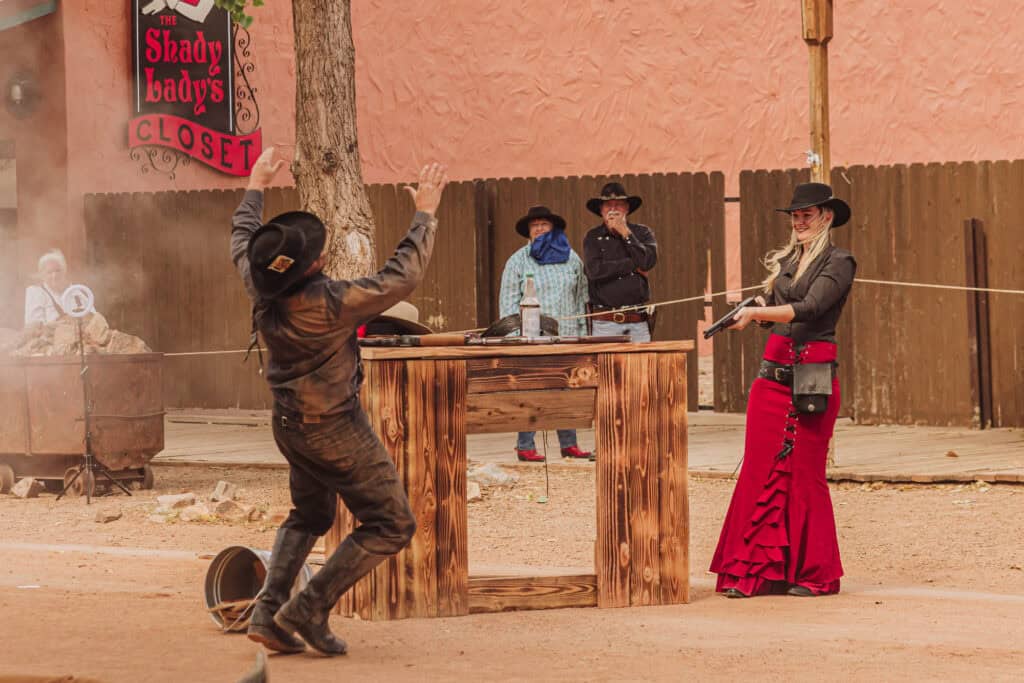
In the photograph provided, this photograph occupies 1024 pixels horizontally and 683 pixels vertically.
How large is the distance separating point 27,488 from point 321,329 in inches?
255

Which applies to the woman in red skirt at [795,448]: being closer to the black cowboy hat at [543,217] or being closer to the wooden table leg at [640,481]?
the wooden table leg at [640,481]

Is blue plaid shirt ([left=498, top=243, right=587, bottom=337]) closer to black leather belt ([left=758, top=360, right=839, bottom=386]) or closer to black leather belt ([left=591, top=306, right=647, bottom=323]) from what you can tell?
black leather belt ([left=591, top=306, right=647, bottom=323])

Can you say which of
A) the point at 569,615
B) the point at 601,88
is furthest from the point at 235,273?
the point at 569,615

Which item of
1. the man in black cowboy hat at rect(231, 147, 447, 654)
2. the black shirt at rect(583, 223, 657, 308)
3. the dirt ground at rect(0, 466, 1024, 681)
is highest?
the black shirt at rect(583, 223, 657, 308)

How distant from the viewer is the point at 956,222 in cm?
1567

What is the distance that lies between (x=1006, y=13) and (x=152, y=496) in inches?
532

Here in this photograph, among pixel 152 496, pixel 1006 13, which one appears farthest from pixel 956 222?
pixel 152 496

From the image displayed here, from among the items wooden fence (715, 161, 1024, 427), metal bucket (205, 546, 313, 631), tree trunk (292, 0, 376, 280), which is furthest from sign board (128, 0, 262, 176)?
metal bucket (205, 546, 313, 631)

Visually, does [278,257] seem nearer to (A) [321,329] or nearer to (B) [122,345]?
(A) [321,329]

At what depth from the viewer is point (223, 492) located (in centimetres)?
1177

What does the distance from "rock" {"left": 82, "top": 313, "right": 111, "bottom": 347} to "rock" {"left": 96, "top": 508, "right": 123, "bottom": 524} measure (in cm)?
166

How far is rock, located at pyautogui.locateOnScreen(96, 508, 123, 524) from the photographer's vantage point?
11133 mm

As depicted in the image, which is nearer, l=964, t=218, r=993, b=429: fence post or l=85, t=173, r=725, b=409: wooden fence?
l=964, t=218, r=993, b=429: fence post

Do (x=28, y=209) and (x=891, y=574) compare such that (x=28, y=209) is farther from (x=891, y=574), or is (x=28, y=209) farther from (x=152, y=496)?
(x=891, y=574)
